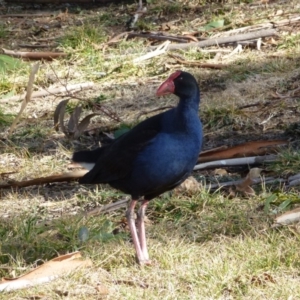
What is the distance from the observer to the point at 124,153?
14.1 ft

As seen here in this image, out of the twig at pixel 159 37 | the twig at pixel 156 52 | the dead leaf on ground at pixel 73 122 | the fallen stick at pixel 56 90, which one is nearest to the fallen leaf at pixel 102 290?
the dead leaf on ground at pixel 73 122

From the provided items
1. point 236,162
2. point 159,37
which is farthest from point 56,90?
point 236,162

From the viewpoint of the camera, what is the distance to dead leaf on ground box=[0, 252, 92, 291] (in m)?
3.92

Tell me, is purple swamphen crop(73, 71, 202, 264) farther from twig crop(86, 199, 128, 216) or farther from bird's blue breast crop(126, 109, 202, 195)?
twig crop(86, 199, 128, 216)

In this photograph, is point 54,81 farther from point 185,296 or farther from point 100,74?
point 185,296

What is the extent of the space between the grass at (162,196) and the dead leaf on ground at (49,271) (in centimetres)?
5

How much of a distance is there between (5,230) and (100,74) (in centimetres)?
300

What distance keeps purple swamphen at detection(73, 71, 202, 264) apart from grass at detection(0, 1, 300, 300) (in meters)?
0.29

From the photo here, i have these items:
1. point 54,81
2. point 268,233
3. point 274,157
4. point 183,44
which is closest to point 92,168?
point 268,233

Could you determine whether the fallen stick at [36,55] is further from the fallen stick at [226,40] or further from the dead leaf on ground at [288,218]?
the dead leaf on ground at [288,218]

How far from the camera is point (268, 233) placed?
14.4 feet

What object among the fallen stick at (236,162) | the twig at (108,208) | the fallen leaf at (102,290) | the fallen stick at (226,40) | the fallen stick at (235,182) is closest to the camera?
the fallen leaf at (102,290)

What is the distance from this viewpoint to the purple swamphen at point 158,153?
4062 mm

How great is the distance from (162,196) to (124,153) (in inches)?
32.3
